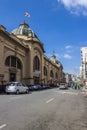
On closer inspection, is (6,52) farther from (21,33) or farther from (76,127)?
(76,127)

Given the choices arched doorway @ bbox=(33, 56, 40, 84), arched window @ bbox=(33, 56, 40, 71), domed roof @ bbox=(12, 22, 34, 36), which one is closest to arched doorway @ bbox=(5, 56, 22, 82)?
arched doorway @ bbox=(33, 56, 40, 84)

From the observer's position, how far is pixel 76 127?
9.59m

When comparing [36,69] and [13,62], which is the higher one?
[13,62]

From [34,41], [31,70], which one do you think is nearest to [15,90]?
[31,70]

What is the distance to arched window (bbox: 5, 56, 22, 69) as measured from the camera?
55619 mm

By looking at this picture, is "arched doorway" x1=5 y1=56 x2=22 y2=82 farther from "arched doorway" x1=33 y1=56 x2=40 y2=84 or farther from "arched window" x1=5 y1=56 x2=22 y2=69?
"arched doorway" x1=33 y1=56 x2=40 y2=84

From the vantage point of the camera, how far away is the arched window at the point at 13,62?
182 feet

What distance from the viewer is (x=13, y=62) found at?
5928 centimetres

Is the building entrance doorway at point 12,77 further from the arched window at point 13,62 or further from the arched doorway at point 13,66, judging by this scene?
the arched window at point 13,62

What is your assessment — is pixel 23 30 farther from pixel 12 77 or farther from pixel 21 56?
pixel 12 77

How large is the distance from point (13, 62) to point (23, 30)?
22.1 m

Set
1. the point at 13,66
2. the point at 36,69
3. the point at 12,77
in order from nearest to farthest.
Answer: the point at 12,77, the point at 13,66, the point at 36,69

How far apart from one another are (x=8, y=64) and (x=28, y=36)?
20300 millimetres

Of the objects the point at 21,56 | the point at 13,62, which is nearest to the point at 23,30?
the point at 21,56
